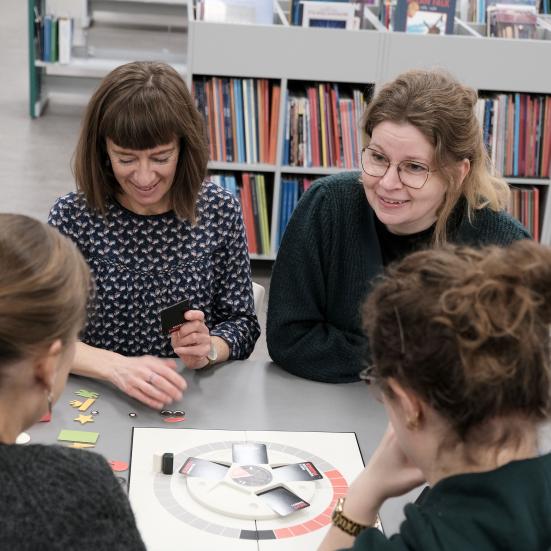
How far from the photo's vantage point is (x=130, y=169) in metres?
2.18

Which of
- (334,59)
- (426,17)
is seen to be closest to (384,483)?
(334,59)

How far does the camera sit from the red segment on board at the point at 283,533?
1.59m

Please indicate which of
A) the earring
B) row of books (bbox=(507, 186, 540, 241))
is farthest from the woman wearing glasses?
row of books (bbox=(507, 186, 540, 241))

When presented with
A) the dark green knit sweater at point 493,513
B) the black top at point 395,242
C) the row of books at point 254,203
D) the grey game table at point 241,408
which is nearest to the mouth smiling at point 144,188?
the grey game table at point 241,408

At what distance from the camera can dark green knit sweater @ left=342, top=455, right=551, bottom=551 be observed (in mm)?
1177

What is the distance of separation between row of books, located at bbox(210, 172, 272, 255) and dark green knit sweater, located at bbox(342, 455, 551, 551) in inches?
121

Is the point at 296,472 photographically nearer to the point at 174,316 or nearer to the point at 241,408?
the point at 241,408

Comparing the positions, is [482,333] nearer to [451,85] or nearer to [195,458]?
[195,458]

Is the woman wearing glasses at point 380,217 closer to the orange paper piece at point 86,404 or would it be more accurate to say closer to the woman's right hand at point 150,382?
the woman's right hand at point 150,382

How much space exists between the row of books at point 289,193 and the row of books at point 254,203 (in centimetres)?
7

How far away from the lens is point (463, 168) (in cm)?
217

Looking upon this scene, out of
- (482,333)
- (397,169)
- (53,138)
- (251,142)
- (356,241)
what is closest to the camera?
(482,333)

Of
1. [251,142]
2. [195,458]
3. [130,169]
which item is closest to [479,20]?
[251,142]

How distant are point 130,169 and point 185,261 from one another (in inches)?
10.9
